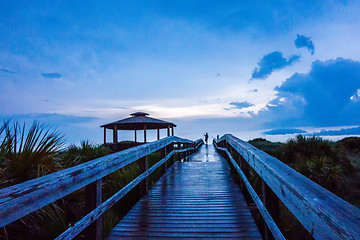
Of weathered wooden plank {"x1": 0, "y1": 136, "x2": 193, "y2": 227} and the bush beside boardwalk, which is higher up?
weathered wooden plank {"x1": 0, "y1": 136, "x2": 193, "y2": 227}

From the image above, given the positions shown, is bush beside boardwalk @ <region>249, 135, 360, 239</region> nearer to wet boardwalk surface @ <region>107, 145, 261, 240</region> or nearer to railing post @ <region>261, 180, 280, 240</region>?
wet boardwalk surface @ <region>107, 145, 261, 240</region>

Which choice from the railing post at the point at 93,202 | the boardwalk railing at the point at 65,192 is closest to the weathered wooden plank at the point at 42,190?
the boardwalk railing at the point at 65,192

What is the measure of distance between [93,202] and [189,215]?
1468mm

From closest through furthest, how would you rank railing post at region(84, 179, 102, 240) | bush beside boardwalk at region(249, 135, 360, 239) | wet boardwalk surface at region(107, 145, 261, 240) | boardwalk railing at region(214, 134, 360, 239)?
boardwalk railing at region(214, 134, 360, 239), railing post at region(84, 179, 102, 240), wet boardwalk surface at region(107, 145, 261, 240), bush beside boardwalk at region(249, 135, 360, 239)

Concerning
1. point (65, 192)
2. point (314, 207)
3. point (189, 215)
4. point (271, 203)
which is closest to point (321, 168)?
point (189, 215)

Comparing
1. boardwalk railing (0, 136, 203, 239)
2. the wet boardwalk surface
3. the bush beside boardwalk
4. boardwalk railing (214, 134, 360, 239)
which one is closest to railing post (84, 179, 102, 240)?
boardwalk railing (0, 136, 203, 239)

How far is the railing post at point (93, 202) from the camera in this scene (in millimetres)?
2148

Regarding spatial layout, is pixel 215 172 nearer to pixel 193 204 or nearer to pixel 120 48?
pixel 193 204

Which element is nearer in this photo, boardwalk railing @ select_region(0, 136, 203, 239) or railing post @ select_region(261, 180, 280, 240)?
boardwalk railing @ select_region(0, 136, 203, 239)

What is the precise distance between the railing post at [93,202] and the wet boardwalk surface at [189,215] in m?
0.32

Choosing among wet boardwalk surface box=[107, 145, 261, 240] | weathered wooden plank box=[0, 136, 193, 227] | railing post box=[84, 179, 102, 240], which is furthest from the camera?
wet boardwalk surface box=[107, 145, 261, 240]

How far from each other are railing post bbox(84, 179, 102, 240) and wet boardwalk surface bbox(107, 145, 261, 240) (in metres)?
0.32

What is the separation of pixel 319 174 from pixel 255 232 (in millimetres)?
6280

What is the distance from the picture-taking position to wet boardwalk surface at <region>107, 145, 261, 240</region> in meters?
2.56
